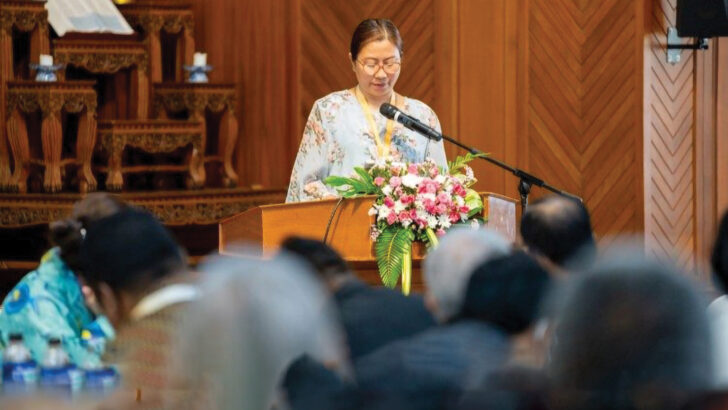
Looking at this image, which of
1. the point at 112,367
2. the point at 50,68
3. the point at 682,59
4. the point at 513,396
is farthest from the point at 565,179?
the point at 513,396

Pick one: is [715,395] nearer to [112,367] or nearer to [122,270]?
[122,270]

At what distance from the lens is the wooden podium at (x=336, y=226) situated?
558 centimetres

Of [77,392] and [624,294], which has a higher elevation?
[624,294]

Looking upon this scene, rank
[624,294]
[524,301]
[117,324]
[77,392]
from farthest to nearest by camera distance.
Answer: [77,392], [117,324], [524,301], [624,294]

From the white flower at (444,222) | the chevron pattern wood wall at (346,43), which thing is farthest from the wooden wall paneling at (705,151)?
the white flower at (444,222)

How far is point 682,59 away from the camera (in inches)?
379

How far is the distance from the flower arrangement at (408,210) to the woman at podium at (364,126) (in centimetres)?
89

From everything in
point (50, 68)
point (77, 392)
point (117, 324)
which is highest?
point (50, 68)

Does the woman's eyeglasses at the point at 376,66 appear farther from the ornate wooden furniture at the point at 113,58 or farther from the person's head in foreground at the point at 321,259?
the ornate wooden furniture at the point at 113,58

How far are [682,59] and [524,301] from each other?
24.4ft

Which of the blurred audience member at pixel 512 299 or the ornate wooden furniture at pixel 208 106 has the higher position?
the ornate wooden furniture at pixel 208 106

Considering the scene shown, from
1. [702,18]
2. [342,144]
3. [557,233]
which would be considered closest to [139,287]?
[557,233]

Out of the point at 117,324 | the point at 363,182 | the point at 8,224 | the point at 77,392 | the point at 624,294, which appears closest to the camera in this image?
the point at 624,294

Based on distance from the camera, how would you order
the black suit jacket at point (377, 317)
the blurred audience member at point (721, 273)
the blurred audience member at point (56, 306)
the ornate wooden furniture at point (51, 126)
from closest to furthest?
the black suit jacket at point (377, 317) → the blurred audience member at point (721, 273) → the blurred audience member at point (56, 306) → the ornate wooden furniture at point (51, 126)
